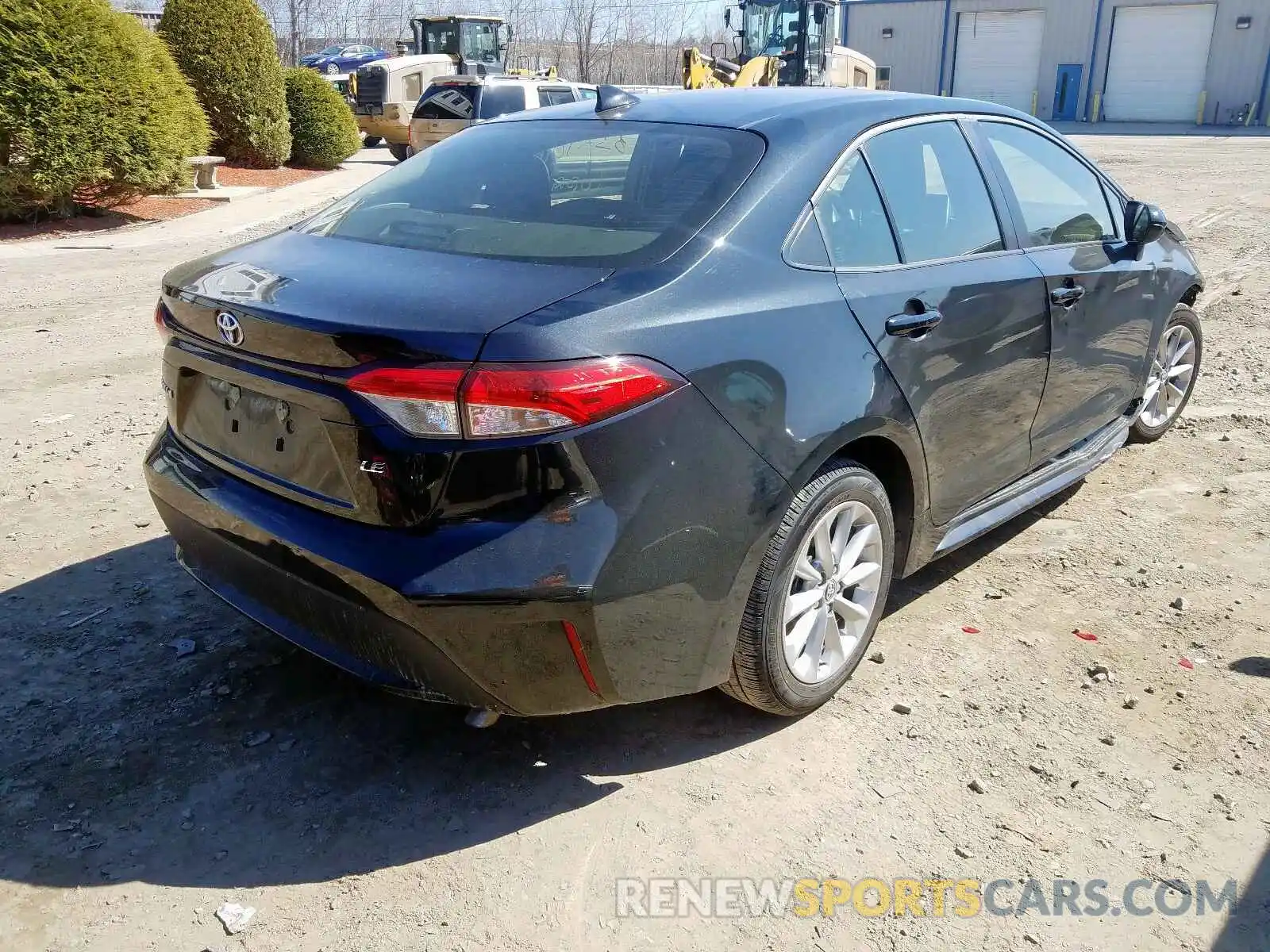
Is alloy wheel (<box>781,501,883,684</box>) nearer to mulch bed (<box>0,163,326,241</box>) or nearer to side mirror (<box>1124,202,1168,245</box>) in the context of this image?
side mirror (<box>1124,202,1168,245</box>)

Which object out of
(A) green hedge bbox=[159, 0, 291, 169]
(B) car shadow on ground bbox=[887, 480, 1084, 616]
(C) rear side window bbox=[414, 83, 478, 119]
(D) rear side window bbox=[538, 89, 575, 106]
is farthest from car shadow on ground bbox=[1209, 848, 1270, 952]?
(A) green hedge bbox=[159, 0, 291, 169]

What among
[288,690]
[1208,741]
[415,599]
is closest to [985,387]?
[1208,741]

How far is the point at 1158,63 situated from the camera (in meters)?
40.3

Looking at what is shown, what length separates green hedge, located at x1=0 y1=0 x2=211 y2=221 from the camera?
11.6 meters

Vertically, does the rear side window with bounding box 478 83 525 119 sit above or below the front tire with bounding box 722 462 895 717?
above

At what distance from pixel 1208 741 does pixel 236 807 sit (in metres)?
2.71

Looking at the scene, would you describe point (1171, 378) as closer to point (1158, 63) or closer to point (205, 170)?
point (205, 170)

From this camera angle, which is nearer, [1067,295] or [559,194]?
[559,194]

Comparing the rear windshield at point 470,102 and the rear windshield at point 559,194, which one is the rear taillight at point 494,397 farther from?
the rear windshield at point 470,102

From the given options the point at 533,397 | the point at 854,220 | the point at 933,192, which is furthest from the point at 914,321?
the point at 533,397

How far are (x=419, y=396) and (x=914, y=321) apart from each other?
5.06 ft

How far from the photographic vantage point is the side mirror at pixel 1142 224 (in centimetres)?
431


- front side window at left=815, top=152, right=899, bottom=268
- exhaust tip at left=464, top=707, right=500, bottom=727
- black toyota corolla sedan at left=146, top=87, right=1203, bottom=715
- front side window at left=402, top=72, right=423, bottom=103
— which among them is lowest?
exhaust tip at left=464, top=707, right=500, bottom=727

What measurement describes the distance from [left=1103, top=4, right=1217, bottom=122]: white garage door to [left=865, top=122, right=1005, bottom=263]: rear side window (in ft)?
142
